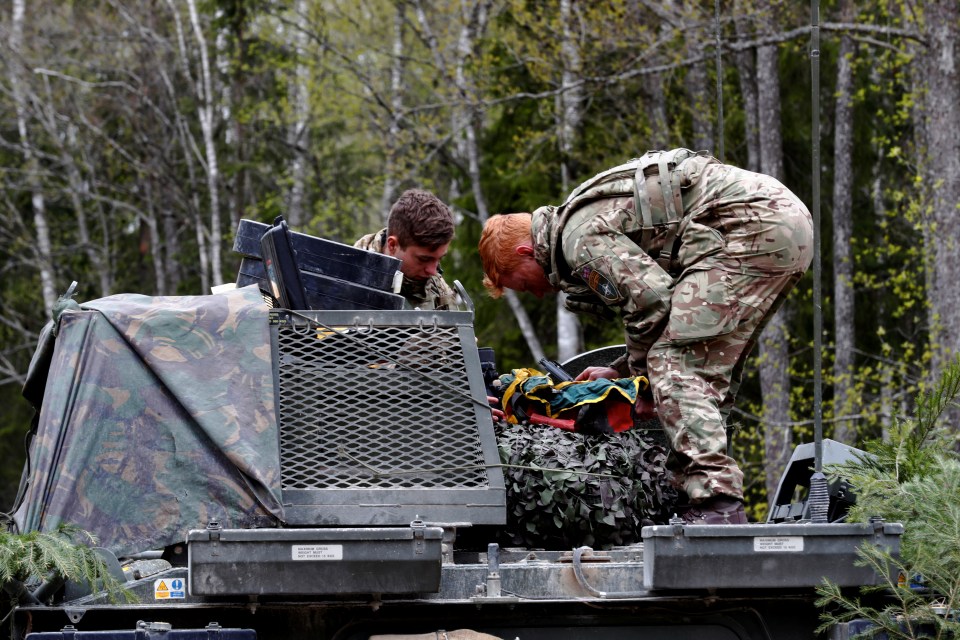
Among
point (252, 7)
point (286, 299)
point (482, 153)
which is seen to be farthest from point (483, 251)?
point (252, 7)

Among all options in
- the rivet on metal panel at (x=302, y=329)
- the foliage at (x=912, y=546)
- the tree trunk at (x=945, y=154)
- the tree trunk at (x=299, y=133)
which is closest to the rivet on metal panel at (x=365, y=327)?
the rivet on metal panel at (x=302, y=329)

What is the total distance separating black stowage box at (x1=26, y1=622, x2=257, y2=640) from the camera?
367 cm

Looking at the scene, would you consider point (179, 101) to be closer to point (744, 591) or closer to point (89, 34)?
point (89, 34)

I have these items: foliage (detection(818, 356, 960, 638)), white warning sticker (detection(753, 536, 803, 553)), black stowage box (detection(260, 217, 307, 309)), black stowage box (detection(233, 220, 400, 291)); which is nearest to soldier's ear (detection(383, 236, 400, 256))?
black stowage box (detection(233, 220, 400, 291))

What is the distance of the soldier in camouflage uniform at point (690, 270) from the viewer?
4672 mm

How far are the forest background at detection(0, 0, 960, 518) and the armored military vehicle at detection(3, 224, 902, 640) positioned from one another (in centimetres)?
506

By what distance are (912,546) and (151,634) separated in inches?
85.3

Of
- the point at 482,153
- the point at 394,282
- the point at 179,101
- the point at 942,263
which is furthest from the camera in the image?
the point at 179,101

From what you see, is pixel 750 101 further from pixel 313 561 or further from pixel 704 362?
pixel 313 561

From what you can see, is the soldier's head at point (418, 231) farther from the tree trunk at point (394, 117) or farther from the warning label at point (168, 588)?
the tree trunk at point (394, 117)

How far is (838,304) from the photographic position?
1558 centimetres

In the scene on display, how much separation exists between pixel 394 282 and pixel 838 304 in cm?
1118

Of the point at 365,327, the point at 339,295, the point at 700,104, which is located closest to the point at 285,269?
the point at 339,295

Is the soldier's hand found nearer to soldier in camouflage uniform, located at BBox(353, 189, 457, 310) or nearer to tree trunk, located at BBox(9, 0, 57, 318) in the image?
soldier in camouflage uniform, located at BBox(353, 189, 457, 310)
